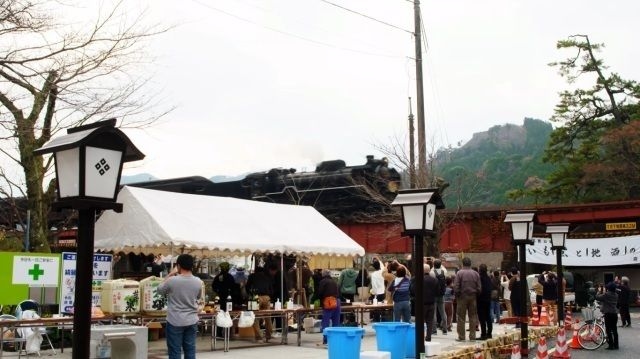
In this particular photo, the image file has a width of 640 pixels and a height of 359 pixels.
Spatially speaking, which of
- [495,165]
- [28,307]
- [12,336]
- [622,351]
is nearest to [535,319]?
[622,351]

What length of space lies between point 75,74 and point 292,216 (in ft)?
20.3

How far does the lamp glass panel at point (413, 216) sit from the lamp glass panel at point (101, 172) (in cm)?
473

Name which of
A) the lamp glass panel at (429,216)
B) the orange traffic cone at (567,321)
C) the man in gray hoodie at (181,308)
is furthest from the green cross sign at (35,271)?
the orange traffic cone at (567,321)

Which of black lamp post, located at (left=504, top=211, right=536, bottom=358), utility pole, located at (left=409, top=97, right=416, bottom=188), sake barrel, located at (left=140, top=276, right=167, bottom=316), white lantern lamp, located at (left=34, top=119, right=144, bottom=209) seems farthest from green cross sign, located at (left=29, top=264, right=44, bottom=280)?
utility pole, located at (left=409, top=97, right=416, bottom=188)

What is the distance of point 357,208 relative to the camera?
31.7 metres

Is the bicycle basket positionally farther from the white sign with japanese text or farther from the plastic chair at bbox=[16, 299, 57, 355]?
the plastic chair at bbox=[16, 299, 57, 355]

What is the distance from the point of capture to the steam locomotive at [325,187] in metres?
30.9

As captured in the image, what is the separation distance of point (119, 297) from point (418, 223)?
5.88 metres

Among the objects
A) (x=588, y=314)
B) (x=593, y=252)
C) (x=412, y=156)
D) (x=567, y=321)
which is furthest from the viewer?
(x=593, y=252)

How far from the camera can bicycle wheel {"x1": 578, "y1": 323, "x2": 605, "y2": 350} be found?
14695 mm

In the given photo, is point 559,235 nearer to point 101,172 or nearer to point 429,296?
point 429,296

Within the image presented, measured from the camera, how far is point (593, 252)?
1041 inches

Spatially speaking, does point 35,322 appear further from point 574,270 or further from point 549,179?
point 549,179

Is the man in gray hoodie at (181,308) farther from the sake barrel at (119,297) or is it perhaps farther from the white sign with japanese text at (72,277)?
the white sign with japanese text at (72,277)
